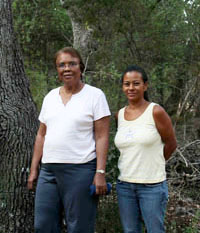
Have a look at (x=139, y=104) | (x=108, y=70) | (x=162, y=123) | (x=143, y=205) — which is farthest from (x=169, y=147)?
(x=108, y=70)

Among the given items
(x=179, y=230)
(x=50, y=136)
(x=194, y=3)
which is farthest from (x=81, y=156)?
(x=194, y=3)

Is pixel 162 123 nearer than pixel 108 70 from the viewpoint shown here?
Yes

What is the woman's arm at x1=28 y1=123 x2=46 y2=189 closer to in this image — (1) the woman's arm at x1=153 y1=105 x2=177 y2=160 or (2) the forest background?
(2) the forest background

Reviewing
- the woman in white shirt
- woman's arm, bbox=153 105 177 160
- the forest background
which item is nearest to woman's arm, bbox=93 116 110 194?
the woman in white shirt

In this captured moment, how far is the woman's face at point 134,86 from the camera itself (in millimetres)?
3155

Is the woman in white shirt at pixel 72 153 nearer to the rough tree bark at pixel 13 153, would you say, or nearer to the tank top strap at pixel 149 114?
the tank top strap at pixel 149 114

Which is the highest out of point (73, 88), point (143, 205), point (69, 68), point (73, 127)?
point (69, 68)

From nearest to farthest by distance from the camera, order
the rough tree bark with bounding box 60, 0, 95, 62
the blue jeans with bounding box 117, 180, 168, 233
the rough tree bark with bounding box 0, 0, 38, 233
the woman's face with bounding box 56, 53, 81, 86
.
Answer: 1. the blue jeans with bounding box 117, 180, 168, 233
2. the woman's face with bounding box 56, 53, 81, 86
3. the rough tree bark with bounding box 0, 0, 38, 233
4. the rough tree bark with bounding box 60, 0, 95, 62

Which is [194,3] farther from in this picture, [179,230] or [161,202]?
[161,202]

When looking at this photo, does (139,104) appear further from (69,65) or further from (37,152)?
(37,152)

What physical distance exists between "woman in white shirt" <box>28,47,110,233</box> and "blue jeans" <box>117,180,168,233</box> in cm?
21

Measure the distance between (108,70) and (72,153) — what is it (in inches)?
183

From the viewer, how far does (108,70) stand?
7.45 metres

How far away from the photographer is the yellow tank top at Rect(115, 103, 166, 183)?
2984 millimetres
